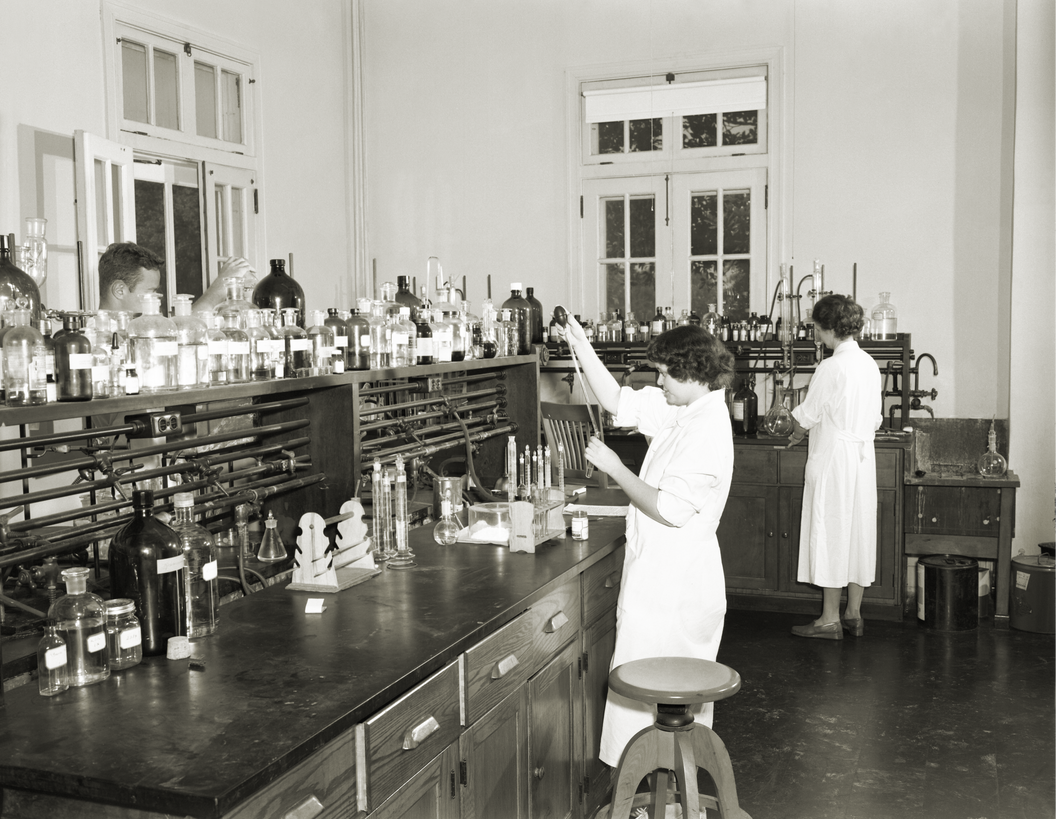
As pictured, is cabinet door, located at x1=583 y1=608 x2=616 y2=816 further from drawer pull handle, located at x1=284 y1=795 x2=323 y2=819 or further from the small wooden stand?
drawer pull handle, located at x1=284 y1=795 x2=323 y2=819

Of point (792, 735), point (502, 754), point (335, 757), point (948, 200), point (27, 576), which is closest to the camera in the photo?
point (335, 757)

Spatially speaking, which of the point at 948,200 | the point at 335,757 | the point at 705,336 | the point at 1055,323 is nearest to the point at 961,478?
the point at 1055,323

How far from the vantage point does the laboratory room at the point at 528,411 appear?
189 cm

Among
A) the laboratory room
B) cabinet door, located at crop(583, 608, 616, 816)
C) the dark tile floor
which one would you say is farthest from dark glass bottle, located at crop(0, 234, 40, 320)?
the dark tile floor

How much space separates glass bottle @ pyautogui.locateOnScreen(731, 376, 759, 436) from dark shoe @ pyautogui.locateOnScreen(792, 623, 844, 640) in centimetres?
115

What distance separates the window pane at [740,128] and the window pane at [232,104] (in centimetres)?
295

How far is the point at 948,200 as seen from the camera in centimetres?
565

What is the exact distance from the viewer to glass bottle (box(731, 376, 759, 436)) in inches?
219

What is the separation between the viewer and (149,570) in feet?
6.13

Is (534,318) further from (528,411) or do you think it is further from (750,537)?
(750,537)

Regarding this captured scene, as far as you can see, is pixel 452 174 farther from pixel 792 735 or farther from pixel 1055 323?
pixel 792 735

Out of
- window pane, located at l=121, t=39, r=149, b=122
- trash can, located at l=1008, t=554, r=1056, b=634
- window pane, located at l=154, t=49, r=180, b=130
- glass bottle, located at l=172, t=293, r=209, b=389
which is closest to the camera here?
glass bottle, located at l=172, t=293, r=209, b=389

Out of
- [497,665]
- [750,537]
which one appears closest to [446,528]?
[497,665]

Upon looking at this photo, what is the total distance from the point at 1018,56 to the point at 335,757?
532 cm
